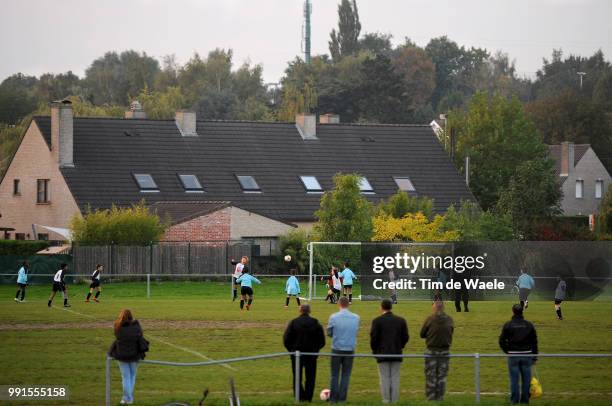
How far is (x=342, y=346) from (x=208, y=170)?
157 feet

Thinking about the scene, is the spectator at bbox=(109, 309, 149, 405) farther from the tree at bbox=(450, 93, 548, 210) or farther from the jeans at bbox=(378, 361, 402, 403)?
the tree at bbox=(450, 93, 548, 210)

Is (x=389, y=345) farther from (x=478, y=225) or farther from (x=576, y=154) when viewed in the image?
(x=576, y=154)

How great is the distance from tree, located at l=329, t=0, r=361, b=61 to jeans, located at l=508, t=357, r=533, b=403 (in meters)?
167

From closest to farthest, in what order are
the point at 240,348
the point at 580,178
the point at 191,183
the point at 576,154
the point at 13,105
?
the point at 240,348 → the point at 191,183 → the point at 580,178 → the point at 576,154 → the point at 13,105

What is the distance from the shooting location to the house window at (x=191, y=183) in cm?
6712

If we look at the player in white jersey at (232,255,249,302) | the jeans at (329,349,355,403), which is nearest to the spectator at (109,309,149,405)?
the jeans at (329,349,355,403)

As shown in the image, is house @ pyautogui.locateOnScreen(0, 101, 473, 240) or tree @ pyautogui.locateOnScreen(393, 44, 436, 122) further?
tree @ pyautogui.locateOnScreen(393, 44, 436, 122)

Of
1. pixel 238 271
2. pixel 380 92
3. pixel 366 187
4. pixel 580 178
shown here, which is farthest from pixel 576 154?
pixel 238 271

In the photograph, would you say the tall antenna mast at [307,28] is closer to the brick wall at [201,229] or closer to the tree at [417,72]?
the tree at [417,72]

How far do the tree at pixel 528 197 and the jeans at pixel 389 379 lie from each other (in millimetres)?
45876

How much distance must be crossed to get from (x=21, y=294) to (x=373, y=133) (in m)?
32.8

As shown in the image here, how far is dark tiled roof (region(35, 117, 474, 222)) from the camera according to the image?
66.0 metres

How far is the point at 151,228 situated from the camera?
5766 cm

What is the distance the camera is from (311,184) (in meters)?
69.8
